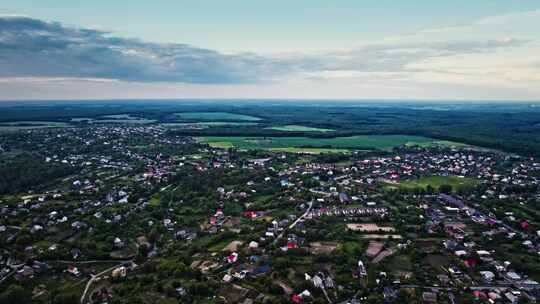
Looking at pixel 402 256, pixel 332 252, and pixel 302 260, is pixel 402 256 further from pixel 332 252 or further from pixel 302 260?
pixel 302 260

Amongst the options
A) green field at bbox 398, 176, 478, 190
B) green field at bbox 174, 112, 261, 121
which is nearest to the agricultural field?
green field at bbox 174, 112, 261, 121

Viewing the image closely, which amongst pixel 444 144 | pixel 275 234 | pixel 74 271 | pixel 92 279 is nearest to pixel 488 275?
pixel 275 234

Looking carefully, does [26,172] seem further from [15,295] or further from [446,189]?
[446,189]

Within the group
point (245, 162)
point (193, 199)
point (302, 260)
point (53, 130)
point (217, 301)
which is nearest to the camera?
point (217, 301)

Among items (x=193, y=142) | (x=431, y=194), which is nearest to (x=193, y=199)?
(x=431, y=194)

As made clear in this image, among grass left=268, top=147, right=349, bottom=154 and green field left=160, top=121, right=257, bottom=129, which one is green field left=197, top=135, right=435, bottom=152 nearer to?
grass left=268, top=147, right=349, bottom=154

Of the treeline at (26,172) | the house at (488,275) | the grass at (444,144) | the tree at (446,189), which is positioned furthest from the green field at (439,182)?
the treeline at (26,172)

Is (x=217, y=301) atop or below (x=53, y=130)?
below

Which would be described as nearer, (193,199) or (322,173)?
(193,199)
